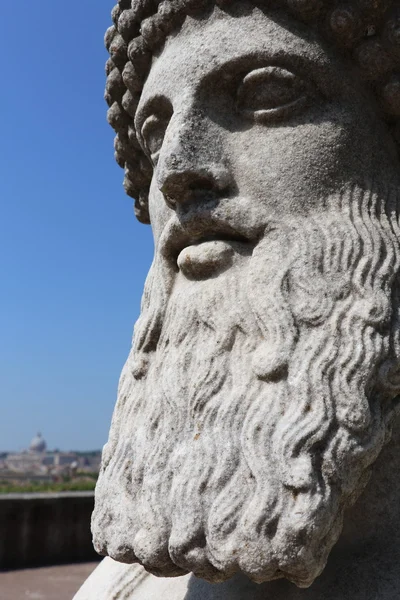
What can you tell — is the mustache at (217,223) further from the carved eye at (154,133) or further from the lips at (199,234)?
the carved eye at (154,133)

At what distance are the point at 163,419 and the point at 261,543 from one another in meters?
0.54

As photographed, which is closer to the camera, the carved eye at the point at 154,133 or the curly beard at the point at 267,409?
the curly beard at the point at 267,409

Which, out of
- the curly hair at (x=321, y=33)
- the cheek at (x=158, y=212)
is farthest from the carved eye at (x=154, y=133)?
the curly hair at (x=321, y=33)

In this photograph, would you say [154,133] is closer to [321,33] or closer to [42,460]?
[321,33]

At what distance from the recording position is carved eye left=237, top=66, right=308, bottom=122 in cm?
229

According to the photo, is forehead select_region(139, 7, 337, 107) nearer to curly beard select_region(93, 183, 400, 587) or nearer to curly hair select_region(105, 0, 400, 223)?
curly hair select_region(105, 0, 400, 223)

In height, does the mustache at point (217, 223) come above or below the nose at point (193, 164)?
below

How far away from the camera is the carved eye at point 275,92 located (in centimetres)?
229

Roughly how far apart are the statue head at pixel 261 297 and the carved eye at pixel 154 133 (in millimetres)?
15

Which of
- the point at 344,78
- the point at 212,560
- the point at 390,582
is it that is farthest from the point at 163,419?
the point at 344,78

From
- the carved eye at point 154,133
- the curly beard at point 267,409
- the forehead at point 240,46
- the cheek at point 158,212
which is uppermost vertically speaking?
the forehead at point 240,46

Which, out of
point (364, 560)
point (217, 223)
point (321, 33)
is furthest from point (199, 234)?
point (364, 560)

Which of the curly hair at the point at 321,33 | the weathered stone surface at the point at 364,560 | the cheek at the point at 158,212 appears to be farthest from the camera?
the cheek at the point at 158,212

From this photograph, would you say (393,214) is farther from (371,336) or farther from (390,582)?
(390,582)
